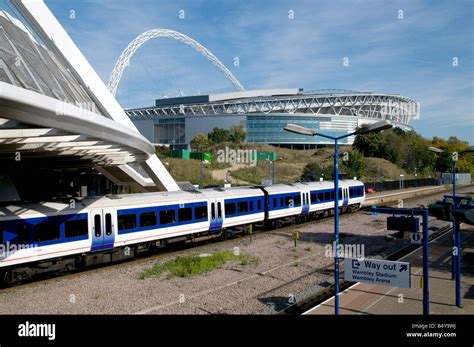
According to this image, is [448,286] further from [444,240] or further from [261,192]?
[261,192]

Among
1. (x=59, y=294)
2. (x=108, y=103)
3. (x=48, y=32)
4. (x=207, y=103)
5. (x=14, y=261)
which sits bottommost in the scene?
(x=59, y=294)

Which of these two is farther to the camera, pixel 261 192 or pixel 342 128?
pixel 342 128

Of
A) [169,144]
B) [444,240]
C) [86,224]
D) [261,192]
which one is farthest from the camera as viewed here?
[169,144]

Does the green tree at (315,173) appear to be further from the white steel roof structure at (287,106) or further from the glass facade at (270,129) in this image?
the white steel roof structure at (287,106)

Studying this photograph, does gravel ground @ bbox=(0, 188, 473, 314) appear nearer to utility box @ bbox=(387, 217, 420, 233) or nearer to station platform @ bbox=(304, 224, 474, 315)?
station platform @ bbox=(304, 224, 474, 315)

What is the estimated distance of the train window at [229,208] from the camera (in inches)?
1025

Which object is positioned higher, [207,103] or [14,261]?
[207,103]

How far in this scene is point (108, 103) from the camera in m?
30.3

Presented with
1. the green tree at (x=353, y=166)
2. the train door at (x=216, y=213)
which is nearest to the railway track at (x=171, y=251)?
the train door at (x=216, y=213)

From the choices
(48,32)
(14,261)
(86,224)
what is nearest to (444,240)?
(86,224)

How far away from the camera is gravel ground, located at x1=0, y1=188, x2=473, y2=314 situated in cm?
1442

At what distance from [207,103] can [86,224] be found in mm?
109254

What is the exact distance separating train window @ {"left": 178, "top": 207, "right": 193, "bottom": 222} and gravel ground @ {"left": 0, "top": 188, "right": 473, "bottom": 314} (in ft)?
5.60

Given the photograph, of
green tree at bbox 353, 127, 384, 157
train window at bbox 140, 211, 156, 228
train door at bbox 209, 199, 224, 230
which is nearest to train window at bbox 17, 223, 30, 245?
train window at bbox 140, 211, 156, 228
